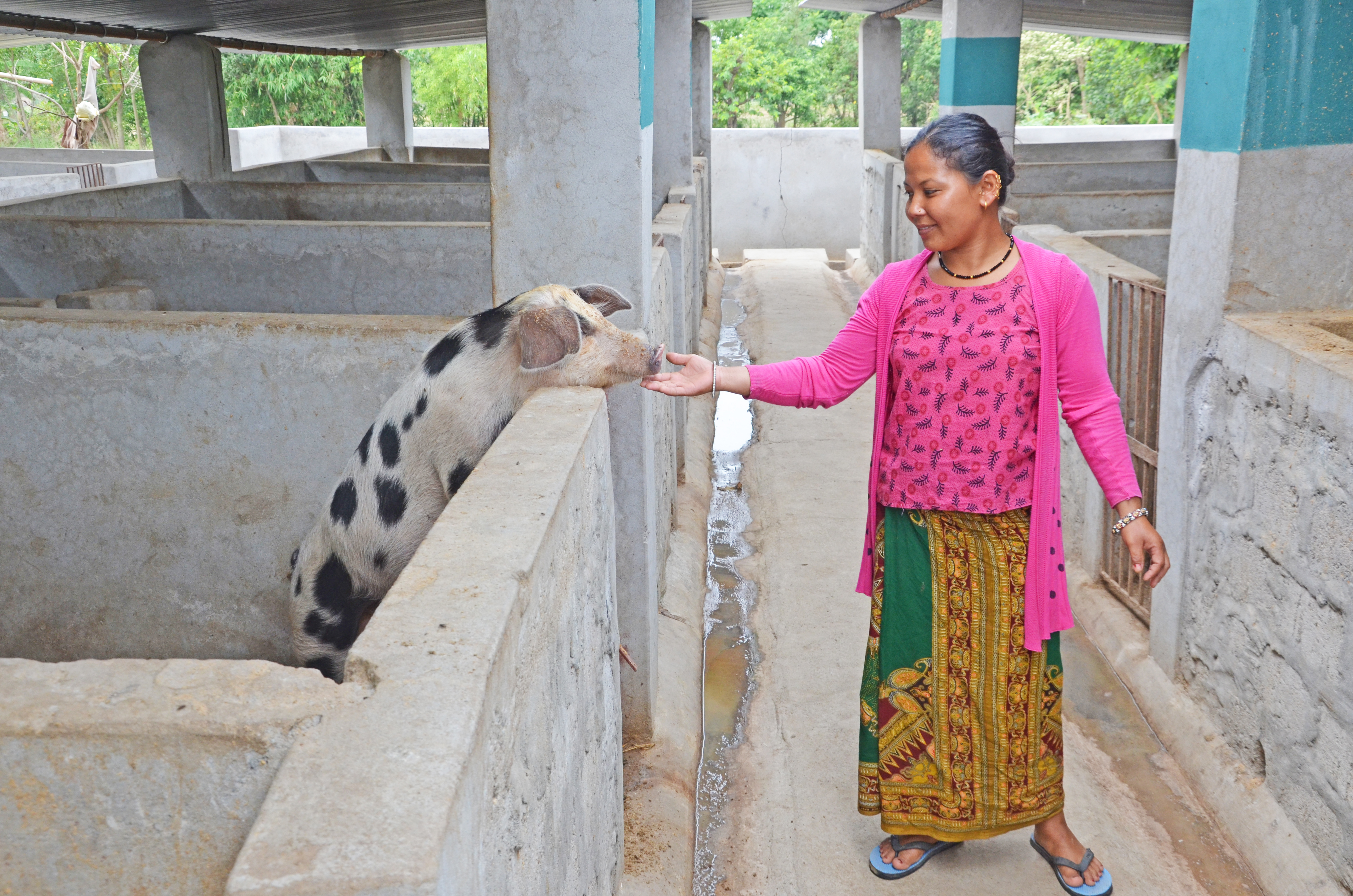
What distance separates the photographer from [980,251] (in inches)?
107

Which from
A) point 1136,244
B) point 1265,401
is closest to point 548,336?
point 1265,401

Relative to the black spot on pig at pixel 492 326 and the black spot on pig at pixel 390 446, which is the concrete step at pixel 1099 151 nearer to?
the black spot on pig at pixel 492 326

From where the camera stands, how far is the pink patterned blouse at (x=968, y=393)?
271cm

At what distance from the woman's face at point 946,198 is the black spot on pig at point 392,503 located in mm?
1405

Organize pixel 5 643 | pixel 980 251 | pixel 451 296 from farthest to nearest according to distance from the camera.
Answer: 1. pixel 451 296
2. pixel 5 643
3. pixel 980 251

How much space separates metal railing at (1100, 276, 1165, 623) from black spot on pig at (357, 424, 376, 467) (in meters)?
2.91

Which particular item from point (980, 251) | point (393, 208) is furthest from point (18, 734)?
point (393, 208)

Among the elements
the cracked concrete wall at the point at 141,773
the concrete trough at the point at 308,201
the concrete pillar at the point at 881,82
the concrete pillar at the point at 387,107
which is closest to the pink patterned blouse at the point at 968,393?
the cracked concrete wall at the point at 141,773

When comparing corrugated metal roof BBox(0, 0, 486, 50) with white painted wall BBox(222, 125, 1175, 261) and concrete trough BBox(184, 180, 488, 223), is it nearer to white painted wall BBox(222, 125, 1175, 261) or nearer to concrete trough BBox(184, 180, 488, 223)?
concrete trough BBox(184, 180, 488, 223)

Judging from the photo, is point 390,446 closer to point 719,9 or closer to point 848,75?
point 719,9

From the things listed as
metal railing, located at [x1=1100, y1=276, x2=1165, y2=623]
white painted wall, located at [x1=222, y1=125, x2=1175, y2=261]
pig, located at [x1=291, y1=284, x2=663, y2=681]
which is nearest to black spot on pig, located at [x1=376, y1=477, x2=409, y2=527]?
pig, located at [x1=291, y1=284, x2=663, y2=681]

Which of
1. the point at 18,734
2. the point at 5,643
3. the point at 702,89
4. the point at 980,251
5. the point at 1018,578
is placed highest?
the point at 702,89

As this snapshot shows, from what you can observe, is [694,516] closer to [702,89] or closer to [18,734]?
[18,734]

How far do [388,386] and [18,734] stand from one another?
2258 millimetres
